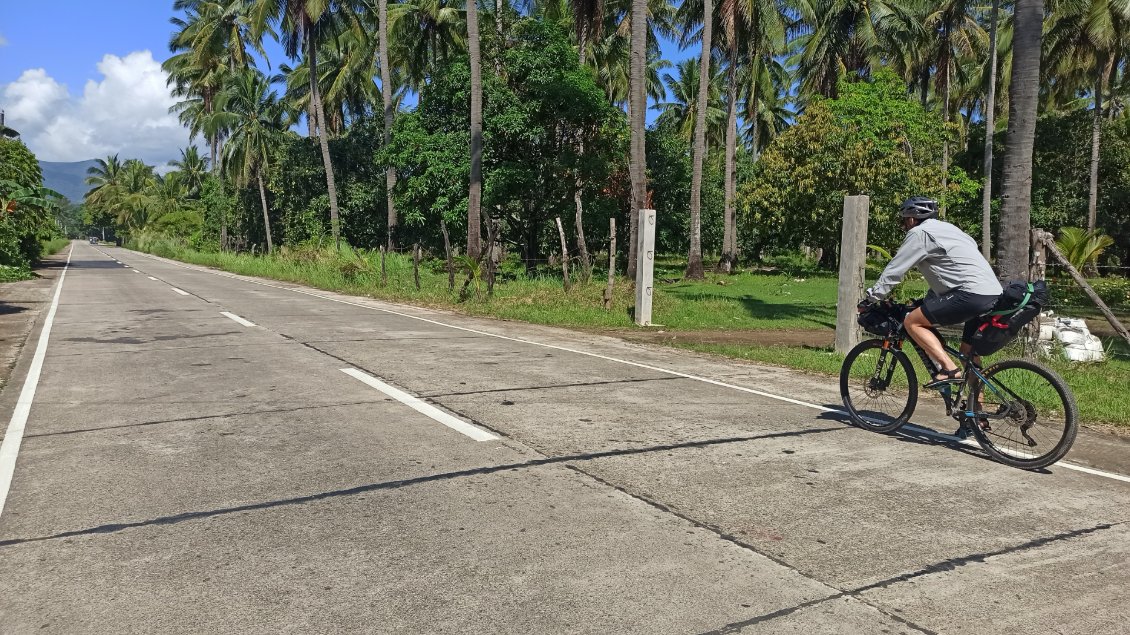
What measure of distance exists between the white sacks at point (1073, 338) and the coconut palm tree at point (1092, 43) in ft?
85.5

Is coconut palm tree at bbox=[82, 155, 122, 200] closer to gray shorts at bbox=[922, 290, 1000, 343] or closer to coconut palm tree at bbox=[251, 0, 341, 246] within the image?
coconut palm tree at bbox=[251, 0, 341, 246]

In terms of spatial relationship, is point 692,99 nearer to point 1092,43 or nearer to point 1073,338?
point 1092,43

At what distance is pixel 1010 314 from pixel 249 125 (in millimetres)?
50562

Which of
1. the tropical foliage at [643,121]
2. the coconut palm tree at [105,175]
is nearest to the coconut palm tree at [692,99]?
the tropical foliage at [643,121]

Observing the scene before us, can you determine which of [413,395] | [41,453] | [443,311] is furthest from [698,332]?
[41,453]

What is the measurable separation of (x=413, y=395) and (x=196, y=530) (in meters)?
3.61

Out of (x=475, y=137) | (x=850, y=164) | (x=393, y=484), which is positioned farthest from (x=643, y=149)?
(x=393, y=484)

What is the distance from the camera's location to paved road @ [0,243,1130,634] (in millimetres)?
3252

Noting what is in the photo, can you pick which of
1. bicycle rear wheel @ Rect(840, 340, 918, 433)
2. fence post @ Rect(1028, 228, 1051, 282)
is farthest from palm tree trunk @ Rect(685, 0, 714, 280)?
bicycle rear wheel @ Rect(840, 340, 918, 433)

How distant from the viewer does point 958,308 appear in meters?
5.75

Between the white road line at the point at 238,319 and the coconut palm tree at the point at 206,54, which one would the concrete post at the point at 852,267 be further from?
the coconut palm tree at the point at 206,54

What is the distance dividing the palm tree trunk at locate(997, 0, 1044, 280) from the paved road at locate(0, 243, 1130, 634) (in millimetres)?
4928

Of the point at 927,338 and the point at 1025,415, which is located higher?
the point at 927,338

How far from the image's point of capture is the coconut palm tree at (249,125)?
49031 mm
